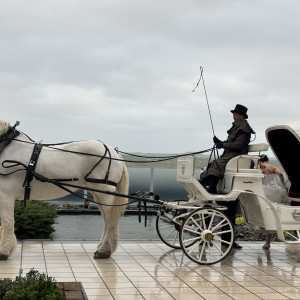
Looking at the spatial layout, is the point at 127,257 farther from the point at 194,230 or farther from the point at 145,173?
the point at 145,173

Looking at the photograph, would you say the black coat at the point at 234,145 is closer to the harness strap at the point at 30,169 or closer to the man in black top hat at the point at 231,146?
the man in black top hat at the point at 231,146

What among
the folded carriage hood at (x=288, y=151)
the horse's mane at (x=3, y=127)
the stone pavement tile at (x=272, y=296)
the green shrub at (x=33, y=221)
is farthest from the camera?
the green shrub at (x=33, y=221)

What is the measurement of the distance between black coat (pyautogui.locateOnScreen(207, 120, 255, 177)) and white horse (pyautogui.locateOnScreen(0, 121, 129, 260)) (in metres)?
1.39

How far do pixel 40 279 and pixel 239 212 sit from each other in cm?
455

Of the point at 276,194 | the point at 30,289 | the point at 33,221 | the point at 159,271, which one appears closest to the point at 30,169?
the point at 159,271

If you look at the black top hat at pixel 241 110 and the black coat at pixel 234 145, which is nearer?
the black coat at pixel 234 145

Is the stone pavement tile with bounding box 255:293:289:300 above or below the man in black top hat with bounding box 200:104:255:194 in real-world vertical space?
below

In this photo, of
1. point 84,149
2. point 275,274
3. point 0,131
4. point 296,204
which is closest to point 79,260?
point 84,149

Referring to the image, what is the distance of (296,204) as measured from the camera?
895cm

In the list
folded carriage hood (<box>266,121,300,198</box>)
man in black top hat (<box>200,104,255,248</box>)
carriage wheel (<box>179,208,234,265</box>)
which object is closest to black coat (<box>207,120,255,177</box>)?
Result: man in black top hat (<box>200,104,255,248</box>)

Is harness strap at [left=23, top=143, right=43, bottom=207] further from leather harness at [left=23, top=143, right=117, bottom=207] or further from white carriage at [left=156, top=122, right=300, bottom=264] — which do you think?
white carriage at [left=156, top=122, right=300, bottom=264]

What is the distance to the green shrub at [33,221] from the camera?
10.6 meters

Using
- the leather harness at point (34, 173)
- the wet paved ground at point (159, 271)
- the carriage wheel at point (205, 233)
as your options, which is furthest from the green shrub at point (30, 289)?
the carriage wheel at point (205, 233)

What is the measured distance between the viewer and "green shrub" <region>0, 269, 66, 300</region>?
5062 millimetres
